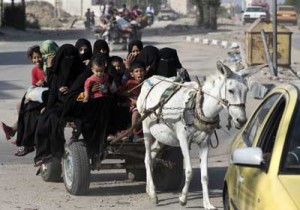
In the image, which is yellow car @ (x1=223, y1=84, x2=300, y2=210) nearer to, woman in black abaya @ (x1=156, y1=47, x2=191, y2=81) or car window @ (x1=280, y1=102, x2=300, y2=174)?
car window @ (x1=280, y1=102, x2=300, y2=174)

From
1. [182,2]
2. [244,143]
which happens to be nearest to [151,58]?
[244,143]

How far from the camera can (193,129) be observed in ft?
26.9

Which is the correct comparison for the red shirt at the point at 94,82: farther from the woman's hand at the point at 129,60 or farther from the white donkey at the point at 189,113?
the woman's hand at the point at 129,60

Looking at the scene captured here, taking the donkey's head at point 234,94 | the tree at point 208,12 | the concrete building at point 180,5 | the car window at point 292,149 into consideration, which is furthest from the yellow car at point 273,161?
the concrete building at point 180,5

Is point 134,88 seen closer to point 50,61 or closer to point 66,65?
point 66,65

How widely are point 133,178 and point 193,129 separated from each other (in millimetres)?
2030

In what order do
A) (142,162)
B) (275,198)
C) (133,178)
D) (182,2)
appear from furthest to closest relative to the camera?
(182,2) → (133,178) → (142,162) → (275,198)

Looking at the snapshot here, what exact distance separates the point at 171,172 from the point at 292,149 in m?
4.31

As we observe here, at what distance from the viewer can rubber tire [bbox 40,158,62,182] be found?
9.82m

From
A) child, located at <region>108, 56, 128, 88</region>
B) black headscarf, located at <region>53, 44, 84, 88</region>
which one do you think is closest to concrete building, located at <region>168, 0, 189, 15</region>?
child, located at <region>108, 56, 128, 88</region>

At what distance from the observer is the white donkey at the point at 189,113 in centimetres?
777

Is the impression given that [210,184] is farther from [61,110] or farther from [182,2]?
[182,2]

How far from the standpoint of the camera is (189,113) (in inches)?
323

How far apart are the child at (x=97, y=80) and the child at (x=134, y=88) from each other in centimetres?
40
